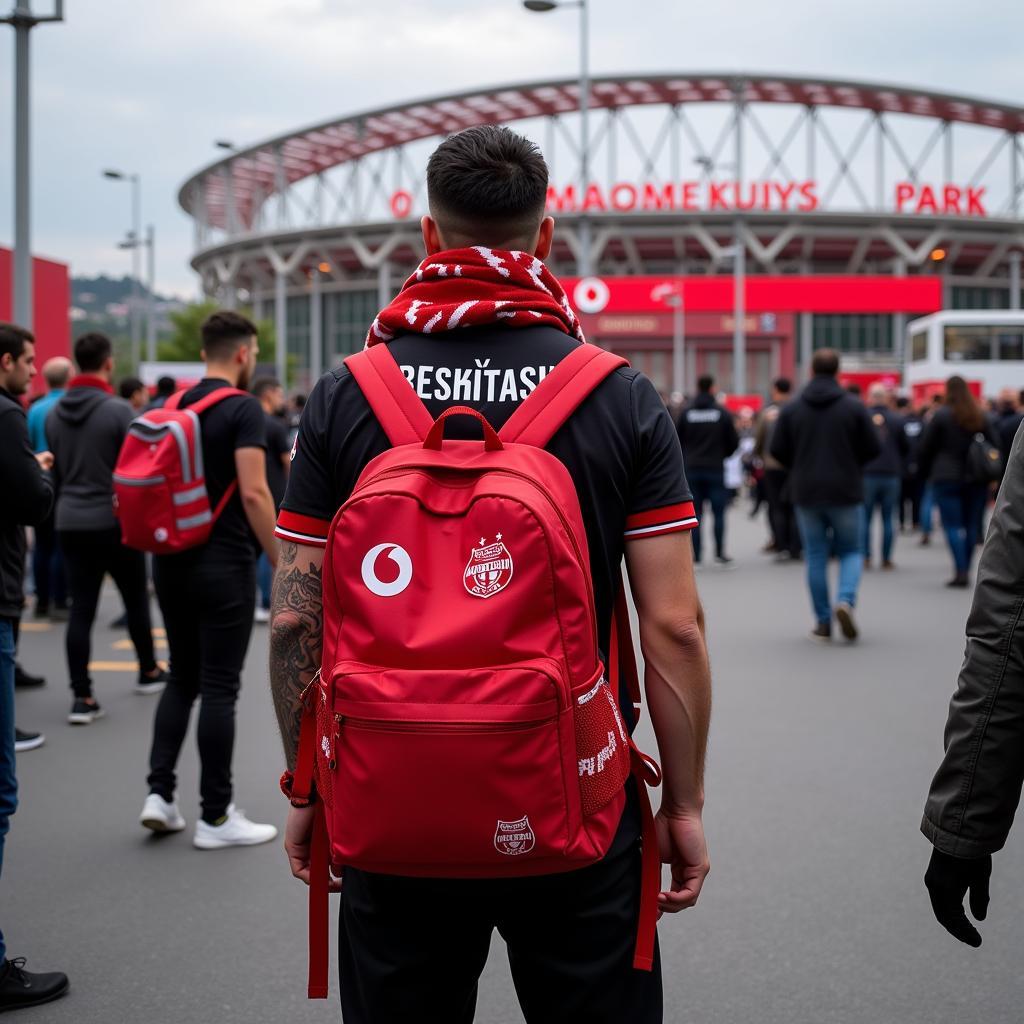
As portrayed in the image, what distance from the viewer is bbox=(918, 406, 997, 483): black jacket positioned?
1180cm

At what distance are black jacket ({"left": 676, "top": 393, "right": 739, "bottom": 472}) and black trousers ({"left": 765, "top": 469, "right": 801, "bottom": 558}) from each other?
1345mm

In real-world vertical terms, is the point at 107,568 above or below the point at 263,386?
below

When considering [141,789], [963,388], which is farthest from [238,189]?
[141,789]

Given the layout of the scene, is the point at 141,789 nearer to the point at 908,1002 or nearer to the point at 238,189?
the point at 908,1002

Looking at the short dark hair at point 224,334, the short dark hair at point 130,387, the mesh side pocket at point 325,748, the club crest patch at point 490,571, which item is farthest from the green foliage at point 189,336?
the club crest patch at point 490,571

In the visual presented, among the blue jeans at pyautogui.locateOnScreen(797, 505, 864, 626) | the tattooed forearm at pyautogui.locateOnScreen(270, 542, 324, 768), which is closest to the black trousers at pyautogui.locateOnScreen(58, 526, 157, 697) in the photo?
the blue jeans at pyautogui.locateOnScreen(797, 505, 864, 626)

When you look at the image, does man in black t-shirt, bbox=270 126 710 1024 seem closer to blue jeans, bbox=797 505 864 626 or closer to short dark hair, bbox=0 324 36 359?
short dark hair, bbox=0 324 36 359

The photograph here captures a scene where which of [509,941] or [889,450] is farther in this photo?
[889,450]

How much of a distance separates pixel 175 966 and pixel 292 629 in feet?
6.61

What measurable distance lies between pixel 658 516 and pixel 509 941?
70 cm

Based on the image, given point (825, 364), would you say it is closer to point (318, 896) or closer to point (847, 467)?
point (847, 467)

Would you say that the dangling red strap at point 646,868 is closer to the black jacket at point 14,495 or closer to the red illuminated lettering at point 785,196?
the black jacket at point 14,495

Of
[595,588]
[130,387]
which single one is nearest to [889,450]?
[130,387]

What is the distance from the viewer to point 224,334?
477cm
